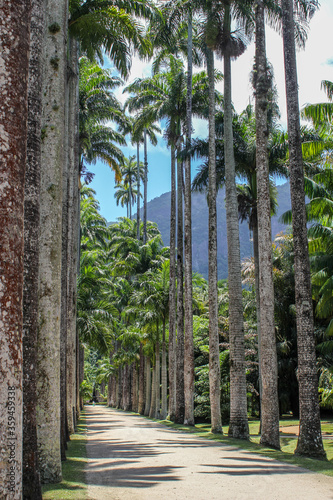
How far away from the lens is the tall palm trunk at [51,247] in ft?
27.6

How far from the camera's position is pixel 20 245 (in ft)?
12.9

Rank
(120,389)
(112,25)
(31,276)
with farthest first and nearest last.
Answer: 1. (120,389)
2. (112,25)
3. (31,276)

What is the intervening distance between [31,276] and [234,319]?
12.5 metres

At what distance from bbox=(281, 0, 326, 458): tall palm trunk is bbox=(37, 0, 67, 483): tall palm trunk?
6.68m

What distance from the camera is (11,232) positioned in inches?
151

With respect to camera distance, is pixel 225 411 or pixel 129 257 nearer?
pixel 225 411

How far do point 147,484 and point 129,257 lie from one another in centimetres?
3550

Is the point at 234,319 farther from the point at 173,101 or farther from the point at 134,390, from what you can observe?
the point at 134,390

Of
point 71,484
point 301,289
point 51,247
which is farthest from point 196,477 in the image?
point 301,289

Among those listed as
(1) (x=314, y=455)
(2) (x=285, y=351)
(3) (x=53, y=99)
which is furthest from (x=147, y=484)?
(2) (x=285, y=351)

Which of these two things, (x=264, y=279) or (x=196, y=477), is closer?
(x=196, y=477)

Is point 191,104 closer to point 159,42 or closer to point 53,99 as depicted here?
point 159,42

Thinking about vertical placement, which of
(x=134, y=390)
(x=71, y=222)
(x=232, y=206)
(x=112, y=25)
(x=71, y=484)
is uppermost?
(x=112, y=25)

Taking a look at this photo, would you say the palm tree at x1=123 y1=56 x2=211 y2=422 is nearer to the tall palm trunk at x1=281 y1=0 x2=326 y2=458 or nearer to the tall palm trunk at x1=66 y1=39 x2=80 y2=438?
the tall palm trunk at x1=66 y1=39 x2=80 y2=438
